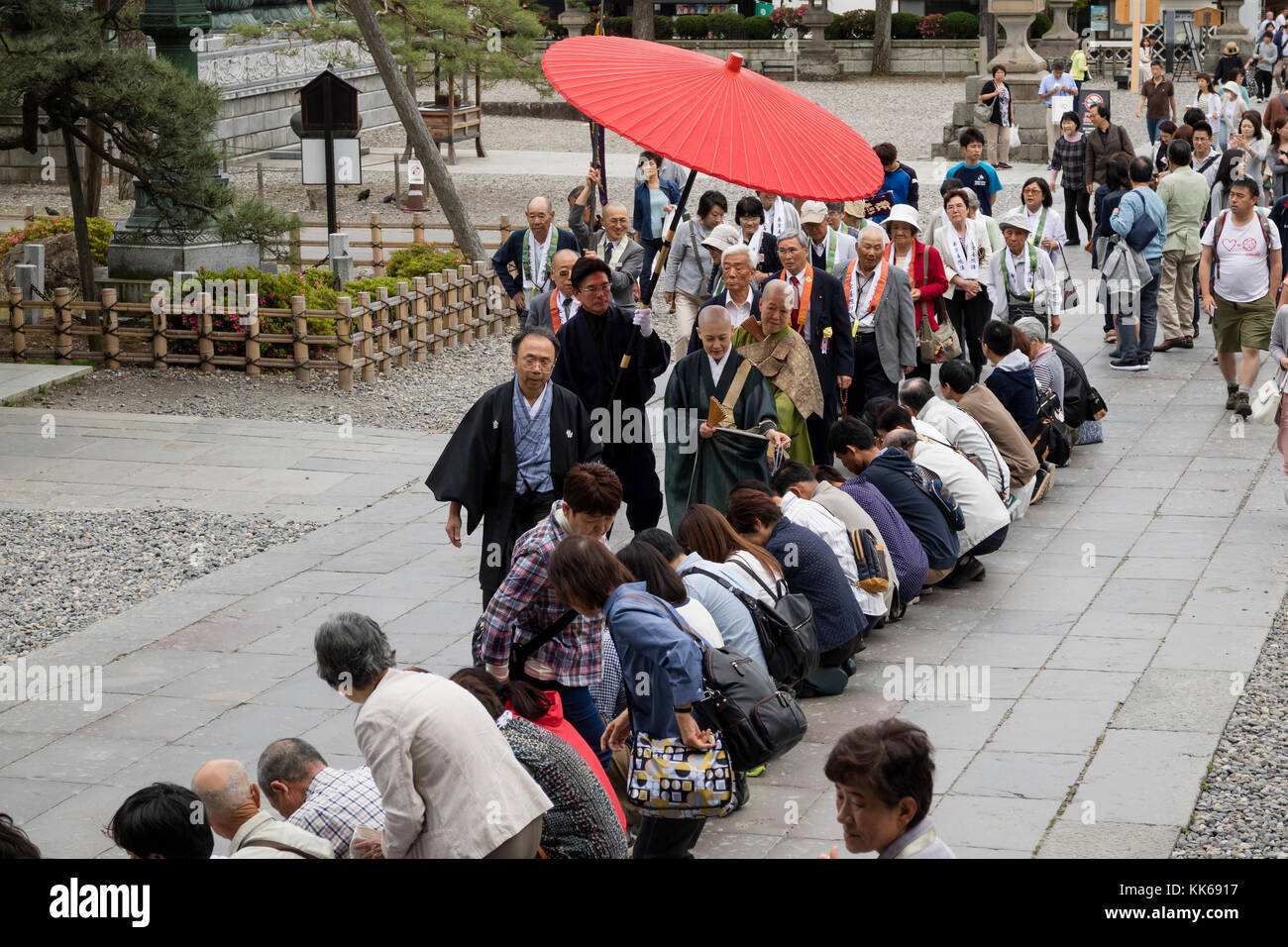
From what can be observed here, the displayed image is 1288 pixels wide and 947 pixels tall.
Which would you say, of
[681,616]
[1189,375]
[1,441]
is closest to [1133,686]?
[681,616]

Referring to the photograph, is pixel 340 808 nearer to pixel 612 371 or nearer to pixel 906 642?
pixel 906 642

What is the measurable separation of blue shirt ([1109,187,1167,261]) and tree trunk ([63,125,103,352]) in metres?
9.23

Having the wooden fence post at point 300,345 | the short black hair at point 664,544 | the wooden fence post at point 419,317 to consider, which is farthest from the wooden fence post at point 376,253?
the short black hair at point 664,544

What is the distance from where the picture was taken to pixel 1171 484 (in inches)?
429

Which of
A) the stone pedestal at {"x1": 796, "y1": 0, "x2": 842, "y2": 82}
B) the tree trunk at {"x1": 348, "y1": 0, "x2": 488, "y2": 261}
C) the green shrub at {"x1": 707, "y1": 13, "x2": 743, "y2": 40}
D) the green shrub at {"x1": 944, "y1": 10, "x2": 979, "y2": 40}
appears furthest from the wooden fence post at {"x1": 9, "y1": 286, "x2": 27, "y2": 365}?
the green shrub at {"x1": 944, "y1": 10, "x2": 979, "y2": 40}

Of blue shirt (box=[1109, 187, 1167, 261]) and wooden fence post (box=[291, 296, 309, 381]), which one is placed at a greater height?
blue shirt (box=[1109, 187, 1167, 261])

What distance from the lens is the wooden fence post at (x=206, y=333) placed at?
14.1 m

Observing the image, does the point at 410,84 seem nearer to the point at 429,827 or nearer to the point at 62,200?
the point at 62,200

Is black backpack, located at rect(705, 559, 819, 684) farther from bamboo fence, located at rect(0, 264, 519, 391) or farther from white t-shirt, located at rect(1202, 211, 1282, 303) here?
bamboo fence, located at rect(0, 264, 519, 391)

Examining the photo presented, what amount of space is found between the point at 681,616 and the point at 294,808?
1469mm

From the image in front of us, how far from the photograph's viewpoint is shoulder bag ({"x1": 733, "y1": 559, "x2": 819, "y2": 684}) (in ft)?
20.6

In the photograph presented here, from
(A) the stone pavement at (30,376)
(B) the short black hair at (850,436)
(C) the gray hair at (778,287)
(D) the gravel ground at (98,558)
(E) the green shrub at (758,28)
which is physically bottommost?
(D) the gravel ground at (98,558)

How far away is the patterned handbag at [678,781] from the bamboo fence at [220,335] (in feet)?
30.9

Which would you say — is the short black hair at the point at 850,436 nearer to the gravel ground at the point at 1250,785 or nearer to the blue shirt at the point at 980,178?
the gravel ground at the point at 1250,785
